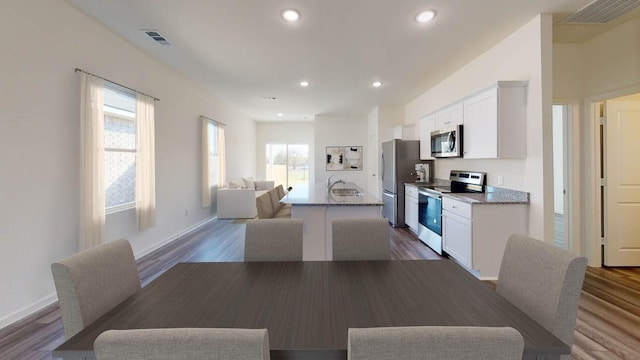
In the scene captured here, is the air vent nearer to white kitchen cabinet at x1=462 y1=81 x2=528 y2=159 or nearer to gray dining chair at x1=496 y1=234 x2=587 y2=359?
white kitchen cabinet at x1=462 y1=81 x2=528 y2=159

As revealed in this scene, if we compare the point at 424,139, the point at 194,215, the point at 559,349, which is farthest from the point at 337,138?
the point at 559,349

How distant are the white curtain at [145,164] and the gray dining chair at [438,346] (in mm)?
4087

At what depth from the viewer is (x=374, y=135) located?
7434 millimetres

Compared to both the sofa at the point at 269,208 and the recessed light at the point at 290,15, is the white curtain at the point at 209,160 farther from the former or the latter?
the recessed light at the point at 290,15

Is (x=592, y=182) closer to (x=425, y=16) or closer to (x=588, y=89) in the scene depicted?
(x=588, y=89)

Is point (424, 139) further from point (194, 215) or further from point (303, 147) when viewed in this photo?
point (303, 147)

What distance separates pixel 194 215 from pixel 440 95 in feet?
16.7

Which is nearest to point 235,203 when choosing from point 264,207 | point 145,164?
point 145,164

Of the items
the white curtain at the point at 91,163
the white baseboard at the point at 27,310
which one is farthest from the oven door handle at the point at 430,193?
the white baseboard at the point at 27,310

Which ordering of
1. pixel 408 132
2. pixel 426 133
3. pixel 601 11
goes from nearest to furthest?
pixel 601 11
pixel 426 133
pixel 408 132

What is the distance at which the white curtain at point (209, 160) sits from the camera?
586 centimetres

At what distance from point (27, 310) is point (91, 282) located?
7.06ft

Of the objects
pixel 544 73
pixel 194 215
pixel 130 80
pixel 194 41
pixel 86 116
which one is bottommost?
pixel 194 215

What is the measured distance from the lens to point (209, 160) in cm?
632
